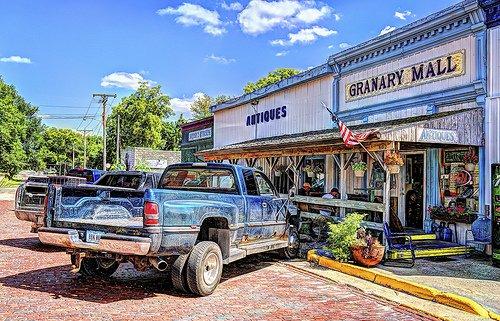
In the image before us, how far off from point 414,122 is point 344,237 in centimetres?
343

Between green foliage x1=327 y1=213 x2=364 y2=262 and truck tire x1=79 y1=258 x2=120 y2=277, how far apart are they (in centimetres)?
428

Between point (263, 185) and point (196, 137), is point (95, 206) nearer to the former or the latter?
point (263, 185)

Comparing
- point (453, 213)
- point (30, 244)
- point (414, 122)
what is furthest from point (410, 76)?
point (30, 244)

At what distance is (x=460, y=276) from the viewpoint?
854 cm

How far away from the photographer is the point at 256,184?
359 inches

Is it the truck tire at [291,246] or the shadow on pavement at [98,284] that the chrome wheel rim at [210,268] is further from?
the truck tire at [291,246]

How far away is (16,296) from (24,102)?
74.7 meters

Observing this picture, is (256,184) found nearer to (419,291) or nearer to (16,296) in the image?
(419,291)

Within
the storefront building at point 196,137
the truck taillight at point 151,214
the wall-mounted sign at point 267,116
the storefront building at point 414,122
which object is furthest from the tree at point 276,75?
the truck taillight at point 151,214

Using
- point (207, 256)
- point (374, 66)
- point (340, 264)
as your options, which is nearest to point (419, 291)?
point (340, 264)

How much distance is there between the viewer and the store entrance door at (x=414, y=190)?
41.6 feet

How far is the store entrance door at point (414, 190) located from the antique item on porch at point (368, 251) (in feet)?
13.0

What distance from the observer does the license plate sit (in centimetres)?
689

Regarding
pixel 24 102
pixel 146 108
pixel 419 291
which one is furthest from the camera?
pixel 24 102
